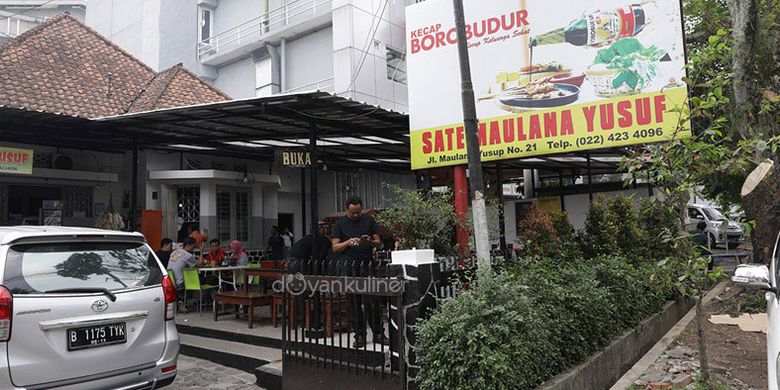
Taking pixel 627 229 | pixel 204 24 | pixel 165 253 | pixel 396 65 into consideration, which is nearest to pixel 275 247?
pixel 165 253

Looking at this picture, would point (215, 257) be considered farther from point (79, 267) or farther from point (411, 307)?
point (411, 307)

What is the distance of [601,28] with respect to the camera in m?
6.95

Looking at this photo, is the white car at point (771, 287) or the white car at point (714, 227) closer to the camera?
the white car at point (771, 287)

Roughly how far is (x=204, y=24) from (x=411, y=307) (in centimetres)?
2009

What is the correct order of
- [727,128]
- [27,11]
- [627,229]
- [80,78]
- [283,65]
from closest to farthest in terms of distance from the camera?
[727,128], [627,229], [80,78], [283,65], [27,11]

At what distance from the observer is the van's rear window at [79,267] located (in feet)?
13.0

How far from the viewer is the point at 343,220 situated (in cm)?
596

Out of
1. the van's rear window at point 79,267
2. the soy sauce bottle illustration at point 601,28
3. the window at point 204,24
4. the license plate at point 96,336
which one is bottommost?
the license plate at point 96,336

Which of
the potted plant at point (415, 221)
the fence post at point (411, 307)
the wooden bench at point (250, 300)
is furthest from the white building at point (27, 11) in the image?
the fence post at point (411, 307)

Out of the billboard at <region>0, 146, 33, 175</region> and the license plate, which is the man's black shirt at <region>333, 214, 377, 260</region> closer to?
the license plate

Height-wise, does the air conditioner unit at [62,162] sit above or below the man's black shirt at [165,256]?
above

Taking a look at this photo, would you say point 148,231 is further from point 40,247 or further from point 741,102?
point 741,102

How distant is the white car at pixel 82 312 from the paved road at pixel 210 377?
1070mm

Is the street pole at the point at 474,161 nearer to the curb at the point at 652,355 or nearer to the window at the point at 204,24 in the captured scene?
the curb at the point at 652,355
